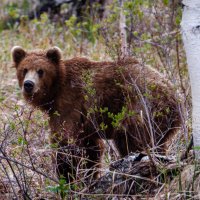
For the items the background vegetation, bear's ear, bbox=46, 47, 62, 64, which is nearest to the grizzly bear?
bear's ear, bbox=46, 47, 62, 64

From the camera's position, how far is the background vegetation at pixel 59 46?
5738 mm

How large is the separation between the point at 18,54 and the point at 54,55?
461 mm

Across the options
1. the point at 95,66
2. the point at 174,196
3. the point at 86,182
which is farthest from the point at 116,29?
the point at 174,196

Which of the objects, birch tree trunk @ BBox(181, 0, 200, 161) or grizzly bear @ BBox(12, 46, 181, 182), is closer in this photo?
birch tree trunk @ BBox(181, 0, 200, 161)

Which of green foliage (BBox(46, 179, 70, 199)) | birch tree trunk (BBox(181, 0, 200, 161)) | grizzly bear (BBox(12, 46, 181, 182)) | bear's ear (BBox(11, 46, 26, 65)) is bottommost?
green foliage (BBox(46, 179, 70, 199))

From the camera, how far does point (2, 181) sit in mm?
5910

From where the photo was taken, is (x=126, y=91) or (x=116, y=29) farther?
(x=116, y=29)

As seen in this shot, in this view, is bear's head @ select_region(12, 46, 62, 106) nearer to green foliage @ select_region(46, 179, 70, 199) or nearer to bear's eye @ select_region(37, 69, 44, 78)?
bear's eye @ select_region(37, 69, 44, 78)

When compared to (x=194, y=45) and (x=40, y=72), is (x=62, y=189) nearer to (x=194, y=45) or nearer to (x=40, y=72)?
(x=194, y=45)

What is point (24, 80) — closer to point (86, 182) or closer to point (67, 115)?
point (67, 115)

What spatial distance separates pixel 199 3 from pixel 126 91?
1.85 m

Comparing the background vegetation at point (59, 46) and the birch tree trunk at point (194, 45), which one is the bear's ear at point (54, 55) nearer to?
the background vegetation at point (59, 46)

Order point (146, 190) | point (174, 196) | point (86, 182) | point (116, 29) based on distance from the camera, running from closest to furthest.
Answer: point (174, 196) < point (146, 190) < point (86, 182) < point (116, 29)

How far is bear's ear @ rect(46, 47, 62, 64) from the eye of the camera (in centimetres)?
730
